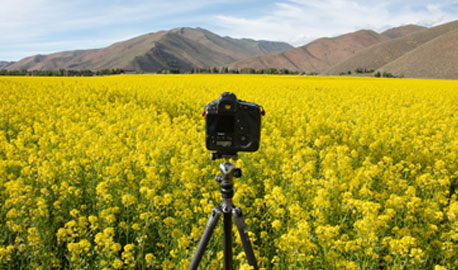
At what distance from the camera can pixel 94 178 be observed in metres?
4.59

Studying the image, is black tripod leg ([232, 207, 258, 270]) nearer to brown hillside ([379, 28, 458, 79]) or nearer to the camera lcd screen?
the camera lcd screen

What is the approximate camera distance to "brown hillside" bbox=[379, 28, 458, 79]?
2948 inches

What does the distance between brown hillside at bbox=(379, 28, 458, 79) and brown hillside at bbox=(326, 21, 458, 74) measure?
23.0 metres

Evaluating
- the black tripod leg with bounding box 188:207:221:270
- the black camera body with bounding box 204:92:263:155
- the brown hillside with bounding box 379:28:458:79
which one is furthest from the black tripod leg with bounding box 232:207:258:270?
the brown hillside with bounding box 379:28:458:79

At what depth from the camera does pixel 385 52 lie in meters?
122

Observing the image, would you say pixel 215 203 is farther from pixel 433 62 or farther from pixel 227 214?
pixel 433 62

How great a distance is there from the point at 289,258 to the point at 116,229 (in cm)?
218

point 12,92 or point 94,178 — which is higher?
point 12,92

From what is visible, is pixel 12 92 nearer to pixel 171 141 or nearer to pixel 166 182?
pixel 171 141

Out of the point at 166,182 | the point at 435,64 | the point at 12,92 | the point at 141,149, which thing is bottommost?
the point at 166,182

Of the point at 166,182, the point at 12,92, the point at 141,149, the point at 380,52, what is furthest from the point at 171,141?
the point at 380,52

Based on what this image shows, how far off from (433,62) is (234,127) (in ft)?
318

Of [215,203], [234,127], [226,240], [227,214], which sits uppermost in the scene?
[234,127]

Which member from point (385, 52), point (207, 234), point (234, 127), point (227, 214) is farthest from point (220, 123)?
point (385, 52)
